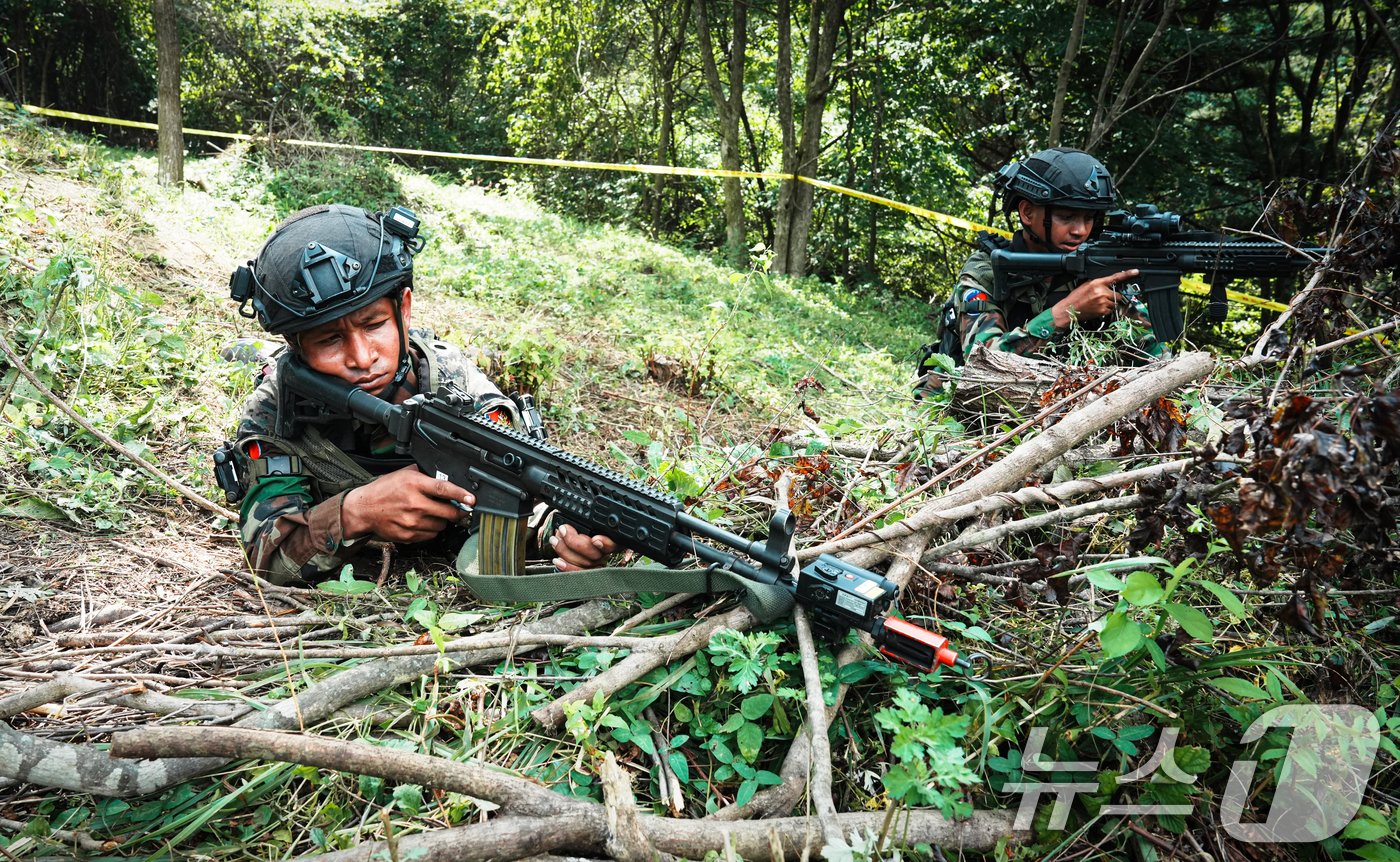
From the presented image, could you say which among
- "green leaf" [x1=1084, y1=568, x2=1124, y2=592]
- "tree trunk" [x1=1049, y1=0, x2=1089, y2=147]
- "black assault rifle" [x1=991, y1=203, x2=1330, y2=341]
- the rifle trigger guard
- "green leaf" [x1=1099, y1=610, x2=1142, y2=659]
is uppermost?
"tree trunk" [x1=1049, y1=0, x2=1089, y2=147]

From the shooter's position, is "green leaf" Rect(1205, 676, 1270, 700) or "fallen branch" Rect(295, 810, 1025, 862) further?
"green leaf" Rect(1205, 676, 1270, 700)

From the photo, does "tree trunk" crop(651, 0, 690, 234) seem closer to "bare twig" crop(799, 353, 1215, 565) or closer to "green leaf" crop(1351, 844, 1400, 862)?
"bare twig" crop(799, 353, 1215, 565)

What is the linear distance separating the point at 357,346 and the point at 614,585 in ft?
4.11

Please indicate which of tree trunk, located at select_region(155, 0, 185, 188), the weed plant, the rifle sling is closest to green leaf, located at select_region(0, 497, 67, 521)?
the weed plant

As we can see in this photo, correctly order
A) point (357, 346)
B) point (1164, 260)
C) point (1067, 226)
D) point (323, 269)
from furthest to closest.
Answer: point (1067, 226) → point (1164, 260) → point (357, 346) → point (323, 269)

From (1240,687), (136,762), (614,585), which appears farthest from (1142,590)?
(136,762)

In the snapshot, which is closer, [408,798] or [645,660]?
[408,798]

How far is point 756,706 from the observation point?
203 centimetres

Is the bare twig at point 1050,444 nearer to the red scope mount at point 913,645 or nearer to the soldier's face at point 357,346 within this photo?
the red scope mount at point 913,645

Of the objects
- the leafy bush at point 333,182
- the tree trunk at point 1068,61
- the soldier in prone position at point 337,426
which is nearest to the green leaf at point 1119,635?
the soldier in prone position at point 337,426

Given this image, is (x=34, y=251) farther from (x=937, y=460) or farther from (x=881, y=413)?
(x=937, y=460)

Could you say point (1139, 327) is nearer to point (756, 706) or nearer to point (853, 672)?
point (853, 672)

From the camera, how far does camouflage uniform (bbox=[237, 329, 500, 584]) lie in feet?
9.25

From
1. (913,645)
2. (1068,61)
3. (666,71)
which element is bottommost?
(913,645)
